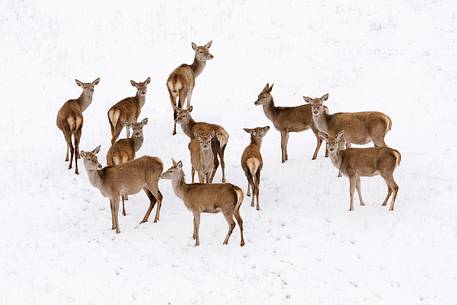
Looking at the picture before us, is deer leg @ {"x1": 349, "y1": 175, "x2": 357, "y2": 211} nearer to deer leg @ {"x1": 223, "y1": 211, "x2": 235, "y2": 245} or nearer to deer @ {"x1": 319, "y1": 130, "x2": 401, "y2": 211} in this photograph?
deer @ {"x1": 319, "y1": 130, "x2": 401, "y2": 211}

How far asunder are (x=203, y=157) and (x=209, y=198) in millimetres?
2115

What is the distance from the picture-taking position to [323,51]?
75.3ft

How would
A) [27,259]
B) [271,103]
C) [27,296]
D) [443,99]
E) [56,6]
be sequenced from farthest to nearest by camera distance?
[56,6] → [443,99] → [271,103] → [27,259] → [27,296]

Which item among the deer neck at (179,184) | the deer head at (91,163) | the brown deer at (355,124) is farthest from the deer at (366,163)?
the deer head at (91,163)

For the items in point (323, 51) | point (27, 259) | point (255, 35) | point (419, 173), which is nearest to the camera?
point (27, 259)

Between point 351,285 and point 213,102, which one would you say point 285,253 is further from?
point 213,102

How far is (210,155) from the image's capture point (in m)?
13.8

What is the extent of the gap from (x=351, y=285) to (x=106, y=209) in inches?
232

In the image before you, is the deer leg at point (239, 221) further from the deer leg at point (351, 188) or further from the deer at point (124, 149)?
the deer at point (124, 149)

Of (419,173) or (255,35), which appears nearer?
(419,173)

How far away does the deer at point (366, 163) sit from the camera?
1285 cm

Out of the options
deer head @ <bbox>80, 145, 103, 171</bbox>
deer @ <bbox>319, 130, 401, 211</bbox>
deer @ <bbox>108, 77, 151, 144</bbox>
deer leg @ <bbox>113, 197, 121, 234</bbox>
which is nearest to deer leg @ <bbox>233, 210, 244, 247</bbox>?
deer leg @ <bbox>113, 197, 121, 234</bbox>

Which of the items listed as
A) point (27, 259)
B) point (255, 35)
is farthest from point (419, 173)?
point (255, 35)

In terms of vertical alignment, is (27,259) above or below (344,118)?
below
